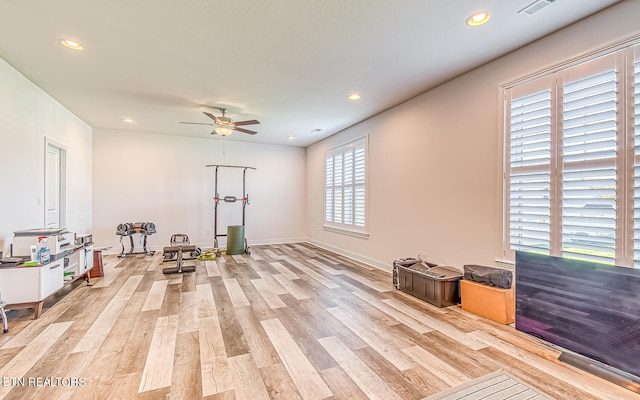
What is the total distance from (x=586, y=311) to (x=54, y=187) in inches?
268

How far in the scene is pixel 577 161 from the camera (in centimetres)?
234

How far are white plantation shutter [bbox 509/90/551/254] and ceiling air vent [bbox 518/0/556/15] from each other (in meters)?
0.76

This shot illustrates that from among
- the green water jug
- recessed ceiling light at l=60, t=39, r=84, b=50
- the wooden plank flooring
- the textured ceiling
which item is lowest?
the wooden plank flooring

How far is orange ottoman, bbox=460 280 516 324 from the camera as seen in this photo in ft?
8.84

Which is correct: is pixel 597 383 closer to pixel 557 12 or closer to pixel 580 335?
pixel 580 335

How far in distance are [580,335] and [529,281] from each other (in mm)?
455

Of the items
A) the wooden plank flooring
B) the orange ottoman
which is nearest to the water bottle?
the wooden plank flooring

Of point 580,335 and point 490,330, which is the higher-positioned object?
point 580,335

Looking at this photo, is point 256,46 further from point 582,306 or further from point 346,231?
→ point 346,231

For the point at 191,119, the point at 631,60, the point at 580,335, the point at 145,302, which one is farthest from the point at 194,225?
the point at 631,60

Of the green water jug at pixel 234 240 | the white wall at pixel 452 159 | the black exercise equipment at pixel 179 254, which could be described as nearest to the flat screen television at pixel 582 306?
the white wall at pixel 452 159

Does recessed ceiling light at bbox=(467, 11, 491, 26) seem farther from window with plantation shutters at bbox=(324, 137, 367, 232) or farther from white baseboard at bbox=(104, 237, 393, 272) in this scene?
white baseboard at bbox=(104, 237, 393, 272)

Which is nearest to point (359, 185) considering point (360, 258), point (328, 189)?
point (328, 189)

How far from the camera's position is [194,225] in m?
6.70
